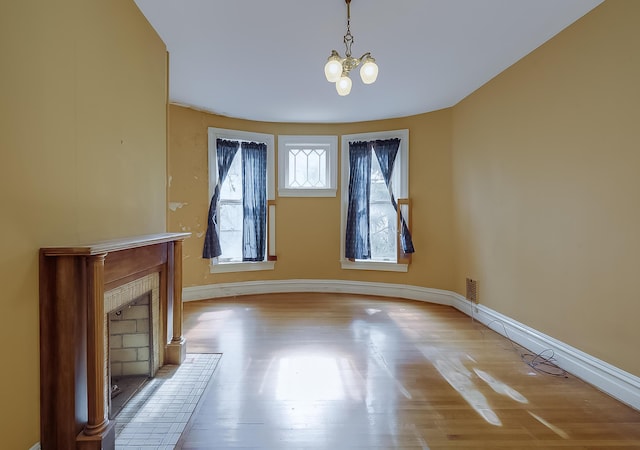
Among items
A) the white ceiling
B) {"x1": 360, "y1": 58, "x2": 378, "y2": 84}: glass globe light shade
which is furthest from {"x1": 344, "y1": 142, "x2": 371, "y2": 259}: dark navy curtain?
{"x1": 360, "y1": 58, "x2": 378, "y2": 84}: glass globe light shade

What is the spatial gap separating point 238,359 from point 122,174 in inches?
64.1

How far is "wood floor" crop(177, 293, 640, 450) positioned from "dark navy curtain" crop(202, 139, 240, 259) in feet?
3.59

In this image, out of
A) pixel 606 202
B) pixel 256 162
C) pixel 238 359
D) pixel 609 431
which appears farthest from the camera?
pixel 256 162

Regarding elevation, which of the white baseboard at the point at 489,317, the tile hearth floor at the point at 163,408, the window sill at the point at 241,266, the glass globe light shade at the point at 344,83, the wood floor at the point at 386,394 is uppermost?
the glass globe light shade at the point at 344,83

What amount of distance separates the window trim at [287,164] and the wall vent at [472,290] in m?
2.16

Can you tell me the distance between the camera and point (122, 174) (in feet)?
5.92

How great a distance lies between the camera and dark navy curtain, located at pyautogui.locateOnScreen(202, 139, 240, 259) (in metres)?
3.96

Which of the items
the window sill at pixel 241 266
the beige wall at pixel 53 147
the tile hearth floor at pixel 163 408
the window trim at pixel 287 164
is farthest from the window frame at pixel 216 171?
the beige wall at pixel 53 147

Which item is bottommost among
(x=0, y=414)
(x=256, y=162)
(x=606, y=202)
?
(x=0, y=414)

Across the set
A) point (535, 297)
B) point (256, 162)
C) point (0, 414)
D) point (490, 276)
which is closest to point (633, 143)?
point (535, 297)

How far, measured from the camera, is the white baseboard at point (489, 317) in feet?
6.23

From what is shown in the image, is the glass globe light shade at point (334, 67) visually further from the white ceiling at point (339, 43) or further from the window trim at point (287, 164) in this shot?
the window trim at point (287, 164)

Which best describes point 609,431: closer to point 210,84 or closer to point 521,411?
point 521,411

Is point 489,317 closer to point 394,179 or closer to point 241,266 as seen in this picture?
point 394,179
